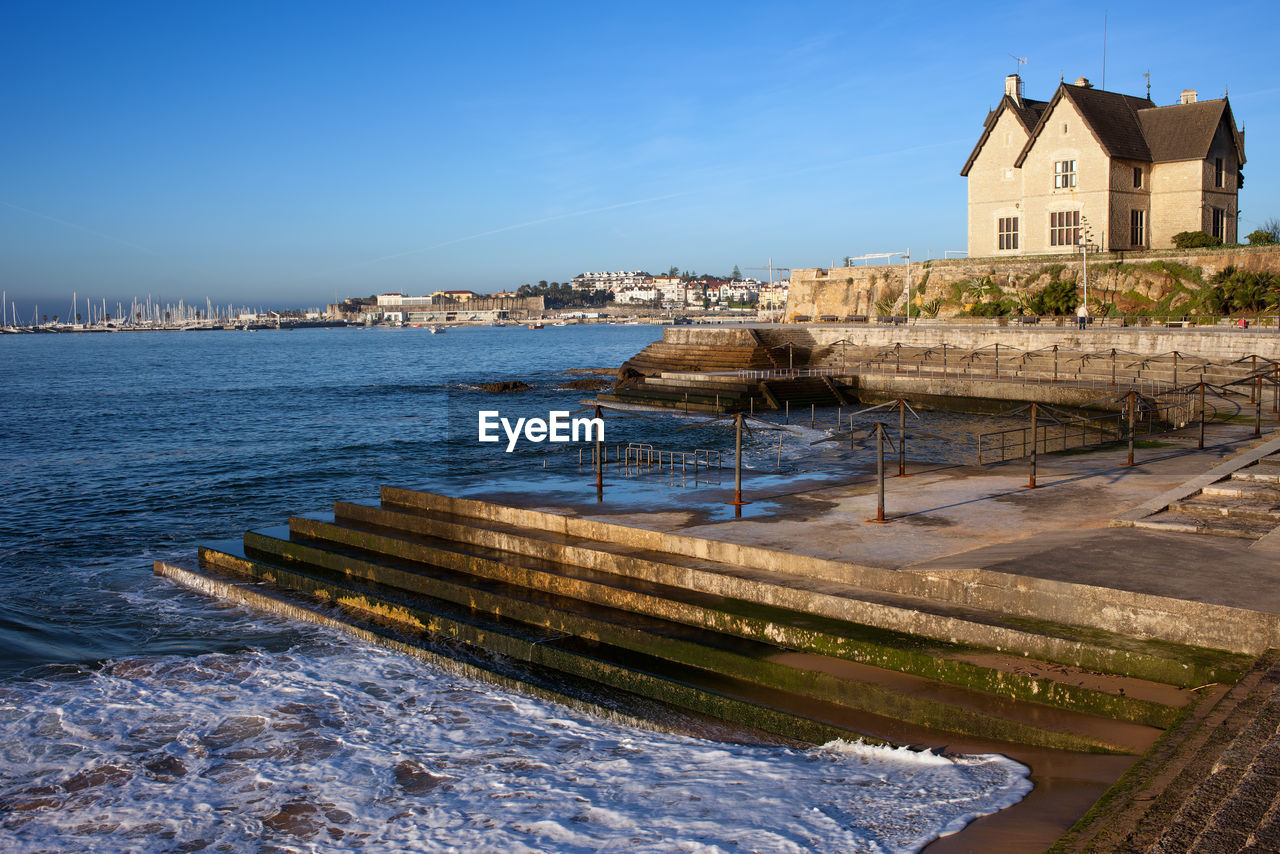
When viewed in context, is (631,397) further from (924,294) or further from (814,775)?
(814,775)

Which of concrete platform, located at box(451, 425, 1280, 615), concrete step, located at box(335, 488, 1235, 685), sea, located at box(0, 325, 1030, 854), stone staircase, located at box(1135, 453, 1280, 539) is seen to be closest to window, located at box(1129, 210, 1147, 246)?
concrete platform, located at box(451, 425, 1280, 615)

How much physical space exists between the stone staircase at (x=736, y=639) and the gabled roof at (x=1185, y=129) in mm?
52553

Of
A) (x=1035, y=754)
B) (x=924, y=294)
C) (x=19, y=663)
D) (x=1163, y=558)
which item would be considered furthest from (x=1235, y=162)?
(x=19, y=663)

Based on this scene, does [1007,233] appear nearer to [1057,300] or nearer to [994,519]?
[1057,300]

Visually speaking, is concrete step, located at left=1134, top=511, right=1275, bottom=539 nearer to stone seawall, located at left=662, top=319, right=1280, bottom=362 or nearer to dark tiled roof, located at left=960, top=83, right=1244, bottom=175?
stone seawall, located at left=662, top=319, right=1280, bottom=362

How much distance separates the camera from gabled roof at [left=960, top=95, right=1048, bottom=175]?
189 feet

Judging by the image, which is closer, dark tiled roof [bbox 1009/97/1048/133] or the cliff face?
the cliff face

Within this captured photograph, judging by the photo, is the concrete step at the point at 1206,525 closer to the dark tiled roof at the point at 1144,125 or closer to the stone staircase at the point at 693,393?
the stone staircase at the point at 693,393

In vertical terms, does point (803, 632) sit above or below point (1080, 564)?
below

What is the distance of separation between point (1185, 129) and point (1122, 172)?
4.68 m

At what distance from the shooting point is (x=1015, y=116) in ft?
189

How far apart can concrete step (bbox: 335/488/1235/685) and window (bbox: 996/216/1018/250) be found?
5168 cm

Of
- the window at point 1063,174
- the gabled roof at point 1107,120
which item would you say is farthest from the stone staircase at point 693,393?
the gabled roof at point 1107,120

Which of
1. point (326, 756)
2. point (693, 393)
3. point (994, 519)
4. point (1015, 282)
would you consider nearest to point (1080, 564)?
point (994, 519)
